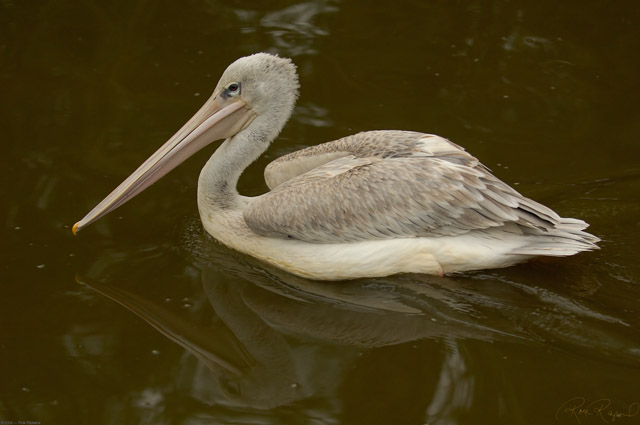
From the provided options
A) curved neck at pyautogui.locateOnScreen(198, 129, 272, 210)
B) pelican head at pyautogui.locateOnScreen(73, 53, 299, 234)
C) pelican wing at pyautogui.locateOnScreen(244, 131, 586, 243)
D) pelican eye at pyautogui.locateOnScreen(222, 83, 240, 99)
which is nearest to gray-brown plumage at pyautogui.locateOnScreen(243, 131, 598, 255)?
pelican wing at pyautogui.locateOnScreen(244, 131, 586, 243)

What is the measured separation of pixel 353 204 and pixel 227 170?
2.86ft

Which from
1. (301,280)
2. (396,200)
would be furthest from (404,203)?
(301,280)

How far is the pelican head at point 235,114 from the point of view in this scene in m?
5.04

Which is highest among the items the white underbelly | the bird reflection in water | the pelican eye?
the pelican eye

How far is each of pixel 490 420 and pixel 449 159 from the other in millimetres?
A: 1641

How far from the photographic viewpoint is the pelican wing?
468 centimetres

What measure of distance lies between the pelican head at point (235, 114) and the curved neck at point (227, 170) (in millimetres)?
40

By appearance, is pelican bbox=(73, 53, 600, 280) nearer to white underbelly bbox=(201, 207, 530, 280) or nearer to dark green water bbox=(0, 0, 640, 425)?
white underbelly bbox=(201, 207, 530, 280)

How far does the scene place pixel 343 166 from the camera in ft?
16.2

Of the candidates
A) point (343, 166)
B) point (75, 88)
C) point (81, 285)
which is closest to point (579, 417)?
point (343, 166)

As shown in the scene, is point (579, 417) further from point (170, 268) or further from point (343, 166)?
point (170, 268)

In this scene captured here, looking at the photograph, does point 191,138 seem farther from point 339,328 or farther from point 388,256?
point 339,328

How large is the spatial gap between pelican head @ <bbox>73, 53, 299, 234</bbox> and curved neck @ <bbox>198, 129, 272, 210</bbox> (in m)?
0.04

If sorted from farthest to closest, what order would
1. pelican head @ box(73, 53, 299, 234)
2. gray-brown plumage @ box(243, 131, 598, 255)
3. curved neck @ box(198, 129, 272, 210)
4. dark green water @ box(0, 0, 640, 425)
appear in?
curved neck @ box(198, 129, 272, 210) → pelican head @ box(73, 53, 299, 234) → gray-brown plumage @ box(243, 131, 598, 255) → dark green water @ box(0, 0, 640, 425)
